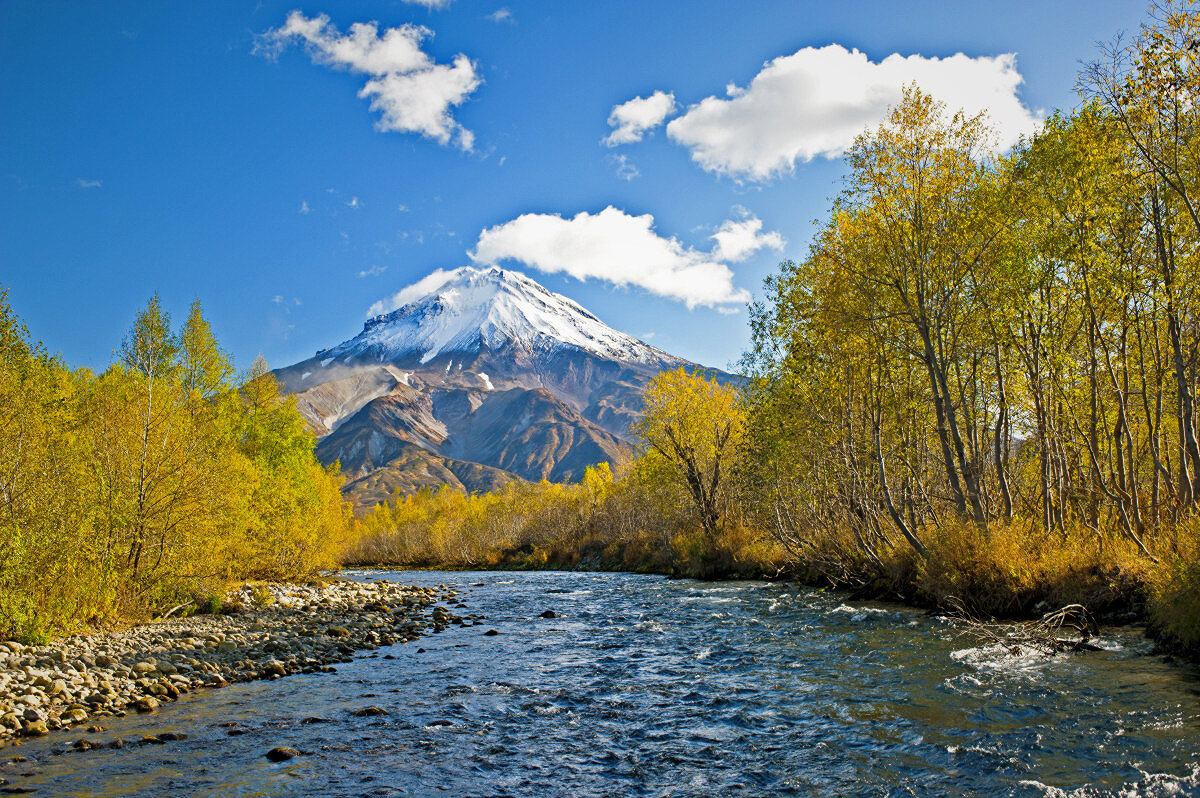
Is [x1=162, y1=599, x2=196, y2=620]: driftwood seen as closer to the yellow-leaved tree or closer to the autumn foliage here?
the autumn foliage

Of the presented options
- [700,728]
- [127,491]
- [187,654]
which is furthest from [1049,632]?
[127,491]

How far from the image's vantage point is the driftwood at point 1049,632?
1370cm

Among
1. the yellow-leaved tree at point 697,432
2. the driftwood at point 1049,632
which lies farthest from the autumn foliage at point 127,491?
the yellow-leaved tree at point 697,432

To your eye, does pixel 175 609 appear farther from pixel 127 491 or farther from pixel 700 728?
pixel 700 728

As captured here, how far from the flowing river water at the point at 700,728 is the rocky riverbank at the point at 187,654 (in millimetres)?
891

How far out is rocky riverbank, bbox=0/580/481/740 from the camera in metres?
13.1

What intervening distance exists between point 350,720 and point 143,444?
15514 millimetres

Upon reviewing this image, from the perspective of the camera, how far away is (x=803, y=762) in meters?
9.59

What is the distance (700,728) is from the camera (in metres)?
11.6

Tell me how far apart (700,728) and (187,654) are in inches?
595

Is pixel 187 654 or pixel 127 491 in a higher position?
pixel 127 491

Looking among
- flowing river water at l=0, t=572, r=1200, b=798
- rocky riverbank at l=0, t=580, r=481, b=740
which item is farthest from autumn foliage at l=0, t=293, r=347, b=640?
flowing river water at l=0, t=572, r=1200, b=798

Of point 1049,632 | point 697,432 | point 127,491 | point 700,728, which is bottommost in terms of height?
point 700,728

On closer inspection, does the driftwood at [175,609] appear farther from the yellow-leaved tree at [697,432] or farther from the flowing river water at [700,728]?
the yellow-leaved tree at [697,432]
